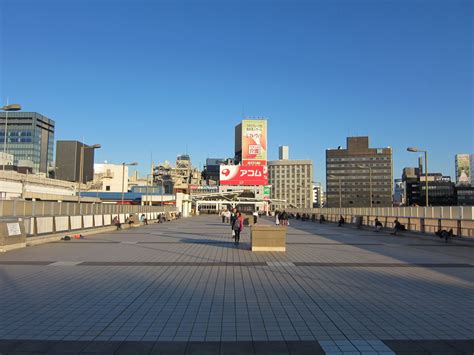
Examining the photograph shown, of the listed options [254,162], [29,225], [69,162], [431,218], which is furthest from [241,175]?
[29,225]

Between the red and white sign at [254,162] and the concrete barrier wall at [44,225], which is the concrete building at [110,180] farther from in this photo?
the concrete barrier wall at [44,225]

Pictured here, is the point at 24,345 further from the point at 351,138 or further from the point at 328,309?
the point at 351,138

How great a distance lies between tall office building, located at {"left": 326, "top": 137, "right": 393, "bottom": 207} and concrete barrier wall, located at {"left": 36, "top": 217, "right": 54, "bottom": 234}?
94.3m

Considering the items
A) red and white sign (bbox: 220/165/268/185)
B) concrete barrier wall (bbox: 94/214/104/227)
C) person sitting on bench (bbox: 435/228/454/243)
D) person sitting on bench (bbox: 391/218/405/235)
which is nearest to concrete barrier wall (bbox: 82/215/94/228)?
concrete barrier wall (bbox: 94/214/104/227)

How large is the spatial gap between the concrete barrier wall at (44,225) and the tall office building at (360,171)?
94.3 metres

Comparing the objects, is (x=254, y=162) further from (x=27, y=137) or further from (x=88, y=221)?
(x=88, y=221)

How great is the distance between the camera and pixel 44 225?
2233 cm

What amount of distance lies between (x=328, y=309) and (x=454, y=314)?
6.96ft

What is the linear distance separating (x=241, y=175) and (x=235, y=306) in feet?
392

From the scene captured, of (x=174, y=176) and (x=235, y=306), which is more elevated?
(x=174, y=176)

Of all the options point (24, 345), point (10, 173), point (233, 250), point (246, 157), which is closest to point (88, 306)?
point (24, 345)

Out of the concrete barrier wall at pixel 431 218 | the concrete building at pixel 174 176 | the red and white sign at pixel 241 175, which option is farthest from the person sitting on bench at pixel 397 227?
the concrete building at pixel 174 176

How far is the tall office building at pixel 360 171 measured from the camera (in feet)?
370

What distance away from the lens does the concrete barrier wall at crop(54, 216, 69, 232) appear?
24.3m
